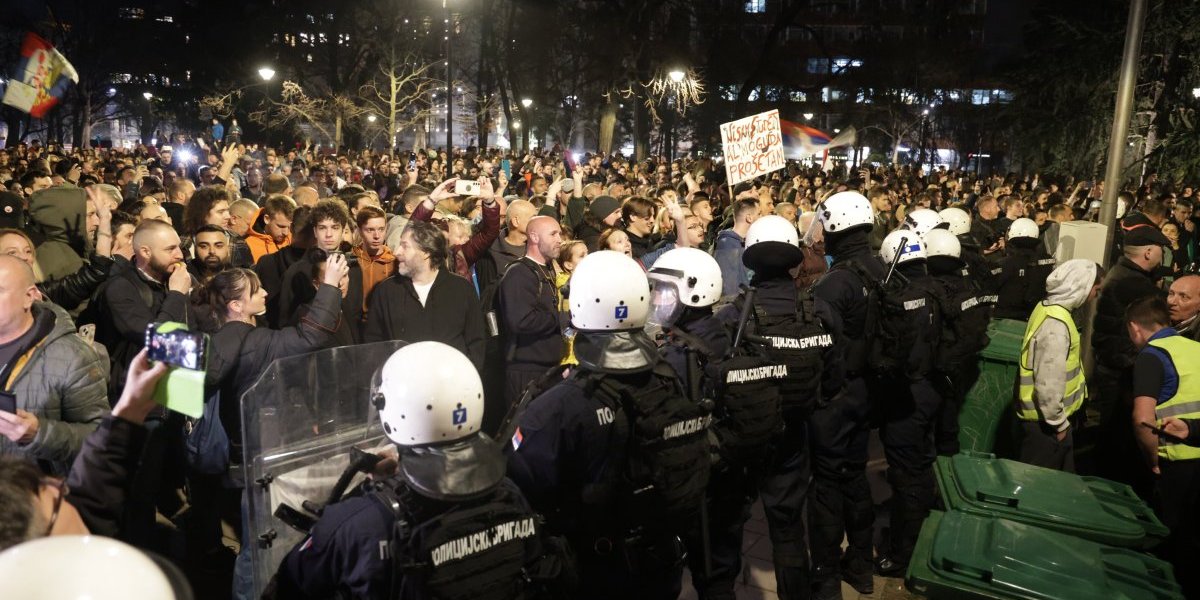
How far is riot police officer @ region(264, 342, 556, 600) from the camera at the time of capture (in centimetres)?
251

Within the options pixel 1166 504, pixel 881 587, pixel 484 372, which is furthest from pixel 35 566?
pixel 1166 504

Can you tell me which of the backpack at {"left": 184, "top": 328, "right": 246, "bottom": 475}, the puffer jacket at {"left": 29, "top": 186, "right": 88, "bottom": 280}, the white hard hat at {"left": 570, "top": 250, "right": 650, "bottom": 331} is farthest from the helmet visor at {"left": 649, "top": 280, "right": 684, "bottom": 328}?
the puffer jacket at {"left": 29, "top": 186, "right": 88, "bottom": 280}

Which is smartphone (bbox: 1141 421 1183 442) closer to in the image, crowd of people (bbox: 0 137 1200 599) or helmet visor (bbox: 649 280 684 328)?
crowd of people (bbox: 0 137 1200 599)

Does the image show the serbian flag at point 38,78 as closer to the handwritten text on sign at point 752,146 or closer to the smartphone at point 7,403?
the handwritten text on sign at point 752,146

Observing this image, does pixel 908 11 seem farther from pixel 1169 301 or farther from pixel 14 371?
pixel 14 371

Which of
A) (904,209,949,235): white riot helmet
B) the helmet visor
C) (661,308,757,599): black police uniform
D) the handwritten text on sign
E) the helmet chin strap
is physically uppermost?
the handwritten text on sign

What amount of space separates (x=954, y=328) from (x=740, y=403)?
2805 mm

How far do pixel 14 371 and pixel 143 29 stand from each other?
177ft

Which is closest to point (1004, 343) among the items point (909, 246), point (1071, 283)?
point (1071, 283)

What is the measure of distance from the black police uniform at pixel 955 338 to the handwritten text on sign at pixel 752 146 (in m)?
3.75

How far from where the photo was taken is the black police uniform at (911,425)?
5.94 m

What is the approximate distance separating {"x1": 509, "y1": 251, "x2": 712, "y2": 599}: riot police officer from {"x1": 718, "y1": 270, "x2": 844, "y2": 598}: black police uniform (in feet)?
4.33

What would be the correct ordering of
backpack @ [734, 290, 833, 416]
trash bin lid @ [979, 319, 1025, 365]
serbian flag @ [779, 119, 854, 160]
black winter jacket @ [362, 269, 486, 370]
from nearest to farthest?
backpack @ [734, 290, 833, 416] < black winter jacket @ [362, 269, 486, 370] < trash bin lid @ [979, 319, 1025, 365] < serbian flag @ [779, 119, 854, 160]

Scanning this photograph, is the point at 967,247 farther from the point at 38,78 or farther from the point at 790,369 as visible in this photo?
the point at 38,78
